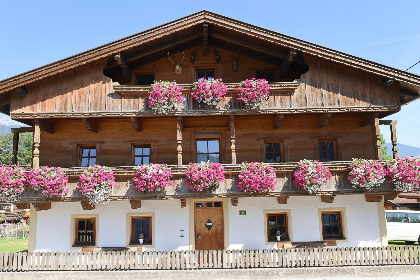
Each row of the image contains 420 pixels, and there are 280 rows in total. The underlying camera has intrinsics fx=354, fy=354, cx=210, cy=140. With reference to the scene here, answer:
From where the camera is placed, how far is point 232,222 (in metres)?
14.5

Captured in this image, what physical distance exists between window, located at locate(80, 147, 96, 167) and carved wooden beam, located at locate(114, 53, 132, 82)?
3576 millimetres

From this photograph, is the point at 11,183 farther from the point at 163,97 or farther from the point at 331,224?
the point at 331,224

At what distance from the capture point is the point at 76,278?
41.2 ft

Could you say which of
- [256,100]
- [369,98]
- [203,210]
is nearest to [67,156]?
[203,210]

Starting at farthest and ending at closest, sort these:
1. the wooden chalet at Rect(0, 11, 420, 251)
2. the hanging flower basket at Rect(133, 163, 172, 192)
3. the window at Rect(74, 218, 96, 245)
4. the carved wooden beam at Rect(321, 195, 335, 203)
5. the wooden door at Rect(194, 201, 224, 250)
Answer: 1. the wooden door at Rect(194, 201, 224, 250)
2. the window at Rect(74, 218, 96, 245)
3. the wooden chalet at Rect(0, 11, 420, 251)
4. the carved wooden beam at Rect(321, 195, 335, 203)
5. the hanging flower basket at Rect(133, 163, 172, 192)

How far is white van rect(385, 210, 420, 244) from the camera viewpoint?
1981 centimetres

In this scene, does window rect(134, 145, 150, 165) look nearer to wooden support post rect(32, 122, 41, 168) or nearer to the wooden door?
the wooden door

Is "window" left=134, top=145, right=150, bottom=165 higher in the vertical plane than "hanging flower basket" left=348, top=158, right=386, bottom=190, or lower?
higher

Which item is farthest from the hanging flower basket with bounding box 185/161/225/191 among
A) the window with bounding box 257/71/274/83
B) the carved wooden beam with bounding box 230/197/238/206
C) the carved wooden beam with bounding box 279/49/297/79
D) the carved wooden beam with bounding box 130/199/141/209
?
the window with bounding box 257/71/274/83

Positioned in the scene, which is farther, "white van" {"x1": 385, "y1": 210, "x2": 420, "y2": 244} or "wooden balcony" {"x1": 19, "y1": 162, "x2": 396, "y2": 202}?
"white van" {"x1": 385, "y1": 210, "x2": 420, "y2": 244}

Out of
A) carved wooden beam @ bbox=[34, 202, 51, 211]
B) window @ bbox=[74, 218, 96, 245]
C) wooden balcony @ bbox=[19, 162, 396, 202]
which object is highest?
wooden balcony @ bbox=[19, 162, 396, 202]

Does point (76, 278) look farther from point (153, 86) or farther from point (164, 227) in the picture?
point (153, 86)

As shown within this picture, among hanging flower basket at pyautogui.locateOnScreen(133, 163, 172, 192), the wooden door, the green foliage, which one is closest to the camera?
hanging flower basket at pyautogui.locateOnScreen(133, 163, 172, 192)

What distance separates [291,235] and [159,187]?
583 cm
